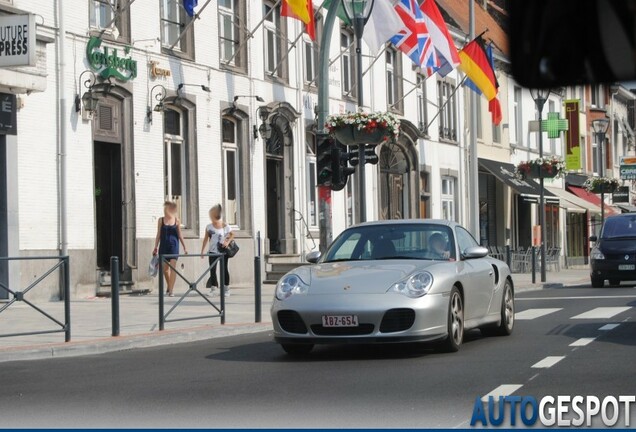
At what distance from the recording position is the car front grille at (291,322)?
1107 cm

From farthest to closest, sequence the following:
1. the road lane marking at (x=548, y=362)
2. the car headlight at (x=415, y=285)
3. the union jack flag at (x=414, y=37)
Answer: the union jack flag at (x=414, y=37), the car headlight at (x=415, y=285), the road lane marking at (x=548, y=362)

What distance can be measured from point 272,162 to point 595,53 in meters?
27.7

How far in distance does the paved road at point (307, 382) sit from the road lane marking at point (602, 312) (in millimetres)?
2546

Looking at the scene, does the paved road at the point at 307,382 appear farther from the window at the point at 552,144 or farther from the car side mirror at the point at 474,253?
the window at the point at 552,144

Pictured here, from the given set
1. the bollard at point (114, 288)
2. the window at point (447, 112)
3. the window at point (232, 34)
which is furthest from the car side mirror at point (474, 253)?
the window at point (447, 112)

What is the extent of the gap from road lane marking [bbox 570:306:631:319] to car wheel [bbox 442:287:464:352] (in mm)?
4937

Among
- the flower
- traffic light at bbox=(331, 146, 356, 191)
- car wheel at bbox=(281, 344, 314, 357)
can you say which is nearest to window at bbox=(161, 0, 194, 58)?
the flower

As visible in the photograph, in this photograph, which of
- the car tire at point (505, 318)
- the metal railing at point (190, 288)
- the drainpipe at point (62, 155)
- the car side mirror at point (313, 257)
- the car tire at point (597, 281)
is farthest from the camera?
the car tire at point (597, 281)

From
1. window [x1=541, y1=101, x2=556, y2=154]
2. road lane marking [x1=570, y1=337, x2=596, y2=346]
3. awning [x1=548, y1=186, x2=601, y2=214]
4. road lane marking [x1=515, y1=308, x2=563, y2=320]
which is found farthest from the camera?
window [x1=541, y1=101, x2=556, y2=154]

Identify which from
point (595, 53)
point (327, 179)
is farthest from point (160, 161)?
point (595, 53)

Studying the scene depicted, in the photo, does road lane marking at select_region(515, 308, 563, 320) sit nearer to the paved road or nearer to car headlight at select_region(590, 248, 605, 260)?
the paved road

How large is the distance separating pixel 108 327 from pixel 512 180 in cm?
3017

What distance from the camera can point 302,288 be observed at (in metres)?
11.2

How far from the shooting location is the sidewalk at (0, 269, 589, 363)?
41.5 feet
